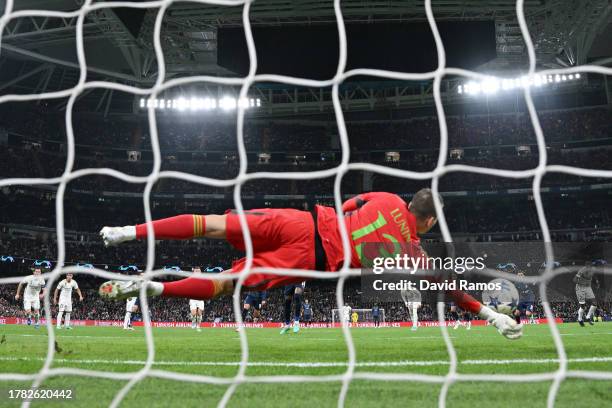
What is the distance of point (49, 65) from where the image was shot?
29.7 m

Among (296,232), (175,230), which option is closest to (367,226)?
(296,232)

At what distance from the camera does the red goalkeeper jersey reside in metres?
4.60

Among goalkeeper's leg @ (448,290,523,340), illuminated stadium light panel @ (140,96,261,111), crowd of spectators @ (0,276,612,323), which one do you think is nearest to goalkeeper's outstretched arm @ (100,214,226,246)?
goalkeeper's leg @ (448,290,523,340)

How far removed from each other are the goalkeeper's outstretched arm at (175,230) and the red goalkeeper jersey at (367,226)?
2.66 ft

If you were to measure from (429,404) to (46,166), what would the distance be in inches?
1366

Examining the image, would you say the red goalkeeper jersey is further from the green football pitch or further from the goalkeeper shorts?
the green football pitch

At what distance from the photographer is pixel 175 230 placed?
449cm

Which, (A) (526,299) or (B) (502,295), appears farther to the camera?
(A) (526,299)

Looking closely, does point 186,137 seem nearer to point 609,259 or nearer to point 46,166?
point 46,166

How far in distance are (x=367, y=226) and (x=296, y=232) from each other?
546 mm

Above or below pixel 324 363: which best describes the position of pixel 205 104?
above

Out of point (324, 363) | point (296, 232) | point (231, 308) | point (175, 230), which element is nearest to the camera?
point (175, 230)

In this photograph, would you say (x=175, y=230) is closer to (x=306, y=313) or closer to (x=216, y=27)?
(x=216, y=27)

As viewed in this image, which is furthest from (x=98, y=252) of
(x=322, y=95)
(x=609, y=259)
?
(x=609, y=259)
